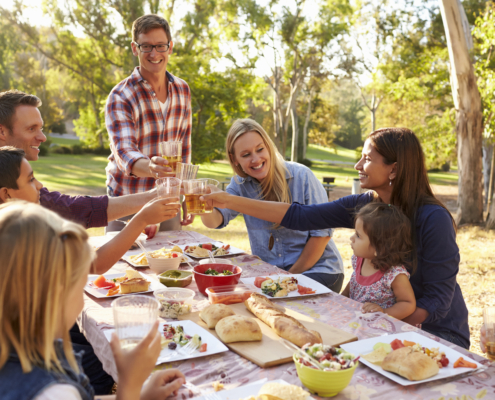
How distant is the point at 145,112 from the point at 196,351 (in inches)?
130

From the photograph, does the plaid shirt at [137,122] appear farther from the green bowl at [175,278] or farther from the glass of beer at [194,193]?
the green bowl at [175,278]

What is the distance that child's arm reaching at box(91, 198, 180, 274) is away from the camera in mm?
2617

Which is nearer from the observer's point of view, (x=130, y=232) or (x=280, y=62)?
(x=130, y=232)

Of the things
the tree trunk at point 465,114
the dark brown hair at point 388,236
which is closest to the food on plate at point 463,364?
the dark brown hair at point 388,236

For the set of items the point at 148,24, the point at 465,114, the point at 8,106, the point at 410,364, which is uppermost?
the point at 148,24

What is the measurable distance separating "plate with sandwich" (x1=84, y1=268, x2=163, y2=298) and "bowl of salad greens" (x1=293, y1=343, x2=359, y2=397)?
1.29 metres

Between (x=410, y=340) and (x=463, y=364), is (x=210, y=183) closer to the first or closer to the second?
(x=410, y=340)

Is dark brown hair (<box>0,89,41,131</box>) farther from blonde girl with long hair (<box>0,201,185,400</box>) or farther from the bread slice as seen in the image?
blonde girl with long hair (<box>0,201,185,400</box>)

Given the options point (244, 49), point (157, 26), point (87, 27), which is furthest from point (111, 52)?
point (157, 26)

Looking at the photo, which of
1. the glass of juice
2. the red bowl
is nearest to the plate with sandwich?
the red bowl

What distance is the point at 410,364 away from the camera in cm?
172

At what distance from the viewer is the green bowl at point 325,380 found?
1568 mm

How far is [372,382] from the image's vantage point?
5.68 ft

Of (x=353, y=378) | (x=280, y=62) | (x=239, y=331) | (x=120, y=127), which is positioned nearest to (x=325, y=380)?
(x=353, y=378)
